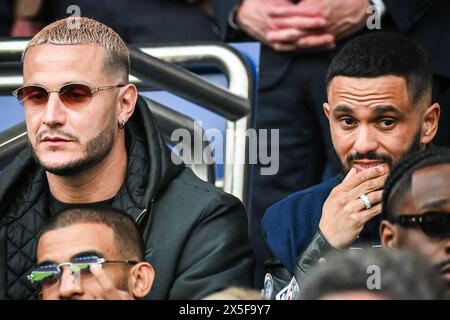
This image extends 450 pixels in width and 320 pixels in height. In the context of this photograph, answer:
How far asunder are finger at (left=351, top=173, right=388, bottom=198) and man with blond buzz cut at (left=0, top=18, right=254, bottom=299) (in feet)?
1.43

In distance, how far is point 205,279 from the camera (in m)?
4.28

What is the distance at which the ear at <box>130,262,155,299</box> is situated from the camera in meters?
4.01

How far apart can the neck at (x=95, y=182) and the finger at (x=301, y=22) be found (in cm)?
110

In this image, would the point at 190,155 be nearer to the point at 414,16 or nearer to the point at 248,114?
the point at 248,114

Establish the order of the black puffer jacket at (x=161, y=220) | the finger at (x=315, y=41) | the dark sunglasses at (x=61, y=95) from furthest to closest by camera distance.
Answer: the finger at (x=315, y=41) → the dark sunglasses at (x=61, y=95) → the black puffer jacket at (x=161, y=220)

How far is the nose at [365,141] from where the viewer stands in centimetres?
438

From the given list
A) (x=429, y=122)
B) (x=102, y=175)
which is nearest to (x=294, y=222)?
(x=429, y=122)

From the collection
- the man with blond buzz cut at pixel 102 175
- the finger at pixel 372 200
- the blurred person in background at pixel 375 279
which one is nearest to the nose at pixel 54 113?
the man with blond buzz cut at pixel 102 175

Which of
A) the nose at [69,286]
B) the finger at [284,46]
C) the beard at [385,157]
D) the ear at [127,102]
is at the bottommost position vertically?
the nose at [69,286]

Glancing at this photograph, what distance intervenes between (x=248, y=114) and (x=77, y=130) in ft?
2.61

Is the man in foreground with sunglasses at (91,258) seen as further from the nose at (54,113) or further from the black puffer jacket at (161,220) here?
the nose at (54,113)

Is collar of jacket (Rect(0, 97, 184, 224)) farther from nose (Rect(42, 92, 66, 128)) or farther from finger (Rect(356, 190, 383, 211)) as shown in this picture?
finger (Rect(356, 190, 383, 211))

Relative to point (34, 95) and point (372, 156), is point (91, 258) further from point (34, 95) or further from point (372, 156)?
point (372, 156)
